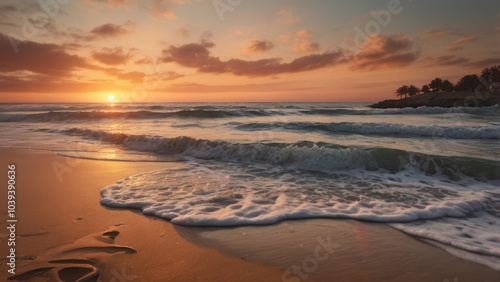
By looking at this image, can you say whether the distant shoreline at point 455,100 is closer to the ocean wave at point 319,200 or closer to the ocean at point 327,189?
the ocean at point 327,189

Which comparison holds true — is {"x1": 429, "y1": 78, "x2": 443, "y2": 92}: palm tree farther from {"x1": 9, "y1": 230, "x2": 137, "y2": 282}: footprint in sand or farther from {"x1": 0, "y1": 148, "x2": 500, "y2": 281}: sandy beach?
{"x1": 9, "y1": 230, "x2": 137, "y2": 282}: footprint in sand

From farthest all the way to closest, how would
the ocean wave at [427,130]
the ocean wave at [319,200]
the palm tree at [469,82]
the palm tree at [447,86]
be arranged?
the palm tree at [447,86] < the palm tree at [469,82] < the ocean wave at [427,130] < the ocean wave at [319,200]

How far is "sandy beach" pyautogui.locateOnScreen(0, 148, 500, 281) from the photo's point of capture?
97.7 inches

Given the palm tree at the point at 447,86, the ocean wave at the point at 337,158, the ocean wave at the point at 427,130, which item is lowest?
the ocean wave at the point at 337,158

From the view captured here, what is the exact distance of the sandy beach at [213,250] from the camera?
2.48 meters

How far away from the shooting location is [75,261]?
2607 millimetres

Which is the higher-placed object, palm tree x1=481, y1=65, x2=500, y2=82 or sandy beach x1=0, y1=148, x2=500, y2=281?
palm tree x1=481, y1=65, x2=500, y2=82

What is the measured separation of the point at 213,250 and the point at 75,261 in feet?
4.64

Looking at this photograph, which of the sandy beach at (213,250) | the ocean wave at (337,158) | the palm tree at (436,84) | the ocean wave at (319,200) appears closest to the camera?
the sandy beach at (213,250)

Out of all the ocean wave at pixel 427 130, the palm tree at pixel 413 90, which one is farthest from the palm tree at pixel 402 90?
the ocean wave at pixel 427 130

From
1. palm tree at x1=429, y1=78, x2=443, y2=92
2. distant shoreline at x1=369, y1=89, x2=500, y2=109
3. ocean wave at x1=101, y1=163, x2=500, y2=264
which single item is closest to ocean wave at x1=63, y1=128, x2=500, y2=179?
ocean wave at x1=101, y1=163, x2=500, y2=264

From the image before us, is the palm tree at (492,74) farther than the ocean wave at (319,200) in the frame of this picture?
Yes

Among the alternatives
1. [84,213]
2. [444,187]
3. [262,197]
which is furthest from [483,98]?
[84,213]

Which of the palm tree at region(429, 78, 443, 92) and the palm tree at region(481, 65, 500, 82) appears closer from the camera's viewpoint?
the palm tree at region(481, 65, 500, 82)
